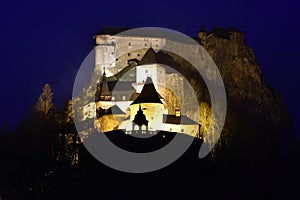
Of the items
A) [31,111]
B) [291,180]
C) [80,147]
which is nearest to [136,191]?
[80,147]

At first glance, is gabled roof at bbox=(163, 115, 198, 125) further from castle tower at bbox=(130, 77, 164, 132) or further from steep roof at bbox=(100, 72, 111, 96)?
steep roof at bbox=(100, 72, 111, 96)

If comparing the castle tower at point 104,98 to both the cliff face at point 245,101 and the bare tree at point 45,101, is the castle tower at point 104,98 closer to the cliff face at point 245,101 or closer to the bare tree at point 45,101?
the bare tree at point 45,101

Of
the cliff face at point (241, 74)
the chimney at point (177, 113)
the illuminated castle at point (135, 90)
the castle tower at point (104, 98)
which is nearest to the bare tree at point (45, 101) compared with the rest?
the illuminated castle at point (135, 90)

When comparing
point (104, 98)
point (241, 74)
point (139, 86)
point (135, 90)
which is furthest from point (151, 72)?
point (241, 74)

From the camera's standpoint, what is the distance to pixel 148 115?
43375 millimetres

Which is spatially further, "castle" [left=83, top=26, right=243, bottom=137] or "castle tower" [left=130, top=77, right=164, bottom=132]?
"castle" [left=83, top=26, right=243, bottom=137]

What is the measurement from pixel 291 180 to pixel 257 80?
21.2 meters

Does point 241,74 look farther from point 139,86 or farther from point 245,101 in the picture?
point 139,86

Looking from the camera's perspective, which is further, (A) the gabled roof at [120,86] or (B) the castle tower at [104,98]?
(A) the gabled roof at [120,86]

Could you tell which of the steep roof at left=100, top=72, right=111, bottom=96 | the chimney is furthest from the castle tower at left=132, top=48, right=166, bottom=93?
the chimney

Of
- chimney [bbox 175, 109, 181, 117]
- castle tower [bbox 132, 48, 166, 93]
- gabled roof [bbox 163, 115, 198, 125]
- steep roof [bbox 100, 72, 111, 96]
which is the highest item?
castle tower [bbox 132, 48, 166, 93]

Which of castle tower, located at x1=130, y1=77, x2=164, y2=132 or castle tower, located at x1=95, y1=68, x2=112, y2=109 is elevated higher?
castle tower, located at x1=95, y1=68, x2=112, y2=109

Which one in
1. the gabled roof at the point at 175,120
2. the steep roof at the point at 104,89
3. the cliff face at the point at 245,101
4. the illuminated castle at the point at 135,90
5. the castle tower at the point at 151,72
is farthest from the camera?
the castle tower at the point at 151,72

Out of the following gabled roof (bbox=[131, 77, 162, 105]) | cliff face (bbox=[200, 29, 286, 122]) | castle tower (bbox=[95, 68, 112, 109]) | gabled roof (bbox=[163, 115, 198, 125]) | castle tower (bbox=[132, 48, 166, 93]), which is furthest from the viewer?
cliff face (bbox=[200, 29, 286, 122])
